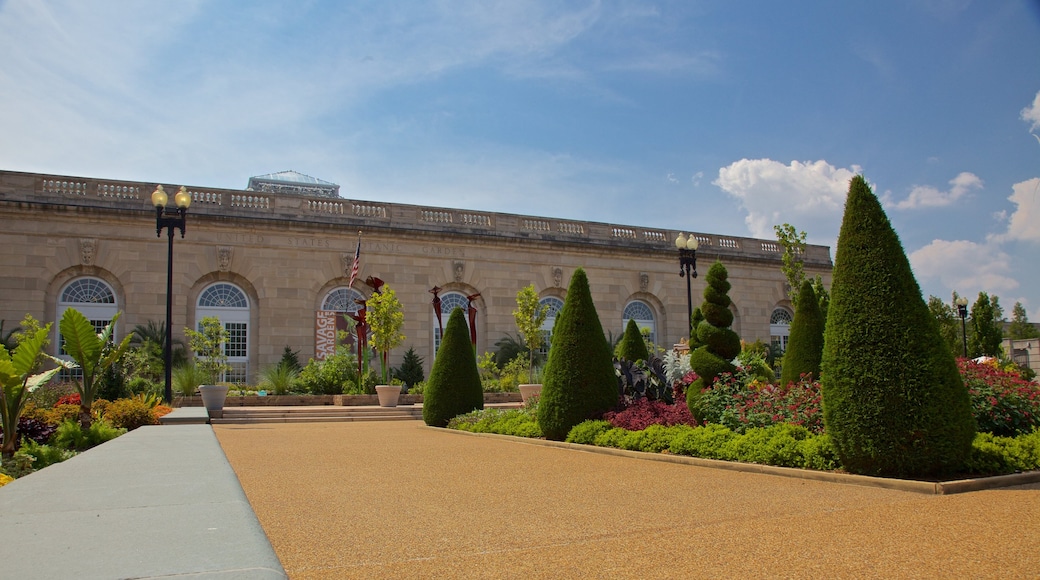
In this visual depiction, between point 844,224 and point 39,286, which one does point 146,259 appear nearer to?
point 39,286

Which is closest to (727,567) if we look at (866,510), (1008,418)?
(866,510)

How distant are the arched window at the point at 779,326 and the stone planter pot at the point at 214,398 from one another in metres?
26.7

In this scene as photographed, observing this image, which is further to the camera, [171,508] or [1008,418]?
[1008,418]

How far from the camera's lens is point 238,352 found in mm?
29484

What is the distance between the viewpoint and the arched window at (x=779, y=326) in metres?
38.8

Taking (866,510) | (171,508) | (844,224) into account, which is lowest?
(866,510)

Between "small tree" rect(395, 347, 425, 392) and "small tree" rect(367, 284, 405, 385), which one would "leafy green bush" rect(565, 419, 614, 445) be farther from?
"small tree" rect(395, 347, 425, 392)

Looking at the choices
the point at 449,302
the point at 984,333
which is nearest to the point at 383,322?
the point at 449,302

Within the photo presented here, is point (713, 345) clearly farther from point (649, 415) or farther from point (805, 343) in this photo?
point (805, 343)

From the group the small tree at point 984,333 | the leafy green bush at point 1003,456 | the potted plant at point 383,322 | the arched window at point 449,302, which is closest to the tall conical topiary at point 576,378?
the leafy green bush at point 1003,456

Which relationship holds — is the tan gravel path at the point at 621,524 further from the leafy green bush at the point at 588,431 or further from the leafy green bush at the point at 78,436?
the leafy green bush at the point at 78,436

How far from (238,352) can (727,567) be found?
27.6 meters

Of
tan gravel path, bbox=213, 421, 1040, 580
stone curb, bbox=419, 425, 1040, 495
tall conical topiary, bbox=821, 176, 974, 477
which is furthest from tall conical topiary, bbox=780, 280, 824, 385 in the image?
tall conical topiary, bbox=821, 176, 974, 477

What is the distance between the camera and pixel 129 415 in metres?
14.5
